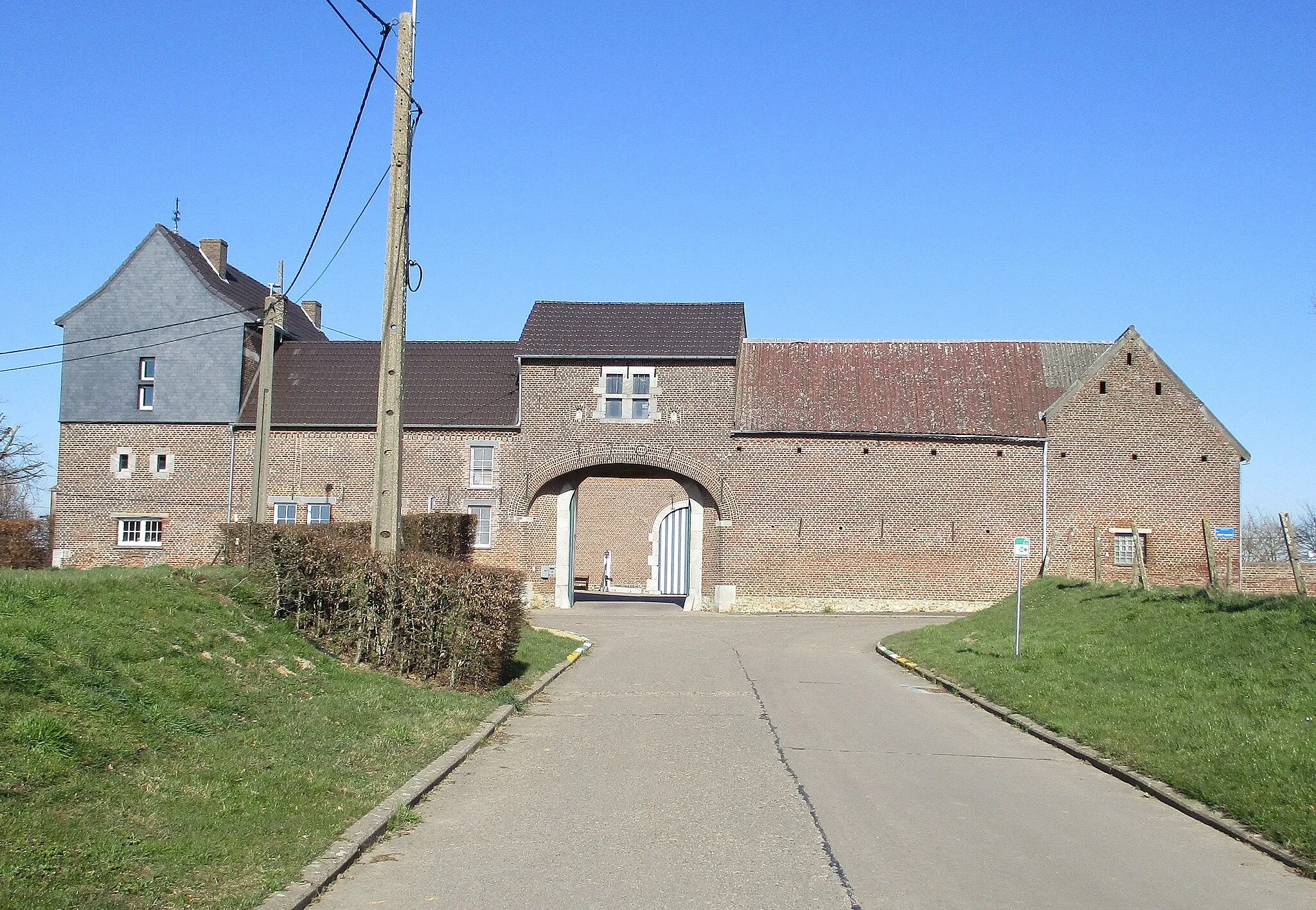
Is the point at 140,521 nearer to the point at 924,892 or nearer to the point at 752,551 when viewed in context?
the point at 752,551

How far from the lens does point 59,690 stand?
7.79m

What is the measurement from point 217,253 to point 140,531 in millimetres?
9956

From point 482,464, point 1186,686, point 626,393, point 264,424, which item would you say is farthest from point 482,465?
point 1186,686

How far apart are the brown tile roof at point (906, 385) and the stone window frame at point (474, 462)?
7445 mm

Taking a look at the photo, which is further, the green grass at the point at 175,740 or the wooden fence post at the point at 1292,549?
the wooden fence post at the point at 1292,549

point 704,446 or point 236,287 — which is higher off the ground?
point 236,287

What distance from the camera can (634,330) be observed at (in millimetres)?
35750

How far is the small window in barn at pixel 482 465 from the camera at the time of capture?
117ft

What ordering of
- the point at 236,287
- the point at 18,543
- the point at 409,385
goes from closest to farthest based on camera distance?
the point at 18,543 < the point at 409,385 < the point at 236,287

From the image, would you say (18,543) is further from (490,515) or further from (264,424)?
(490,515)

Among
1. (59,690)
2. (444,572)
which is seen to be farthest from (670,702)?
(59,690)

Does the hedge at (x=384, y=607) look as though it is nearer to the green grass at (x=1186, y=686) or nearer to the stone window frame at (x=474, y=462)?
the green grass at (x=1186, y=686)

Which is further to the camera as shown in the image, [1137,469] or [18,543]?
[1137,469]

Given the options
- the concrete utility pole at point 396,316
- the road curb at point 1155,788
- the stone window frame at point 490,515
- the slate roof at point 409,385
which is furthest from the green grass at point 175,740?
the slate roof at point 409,385
